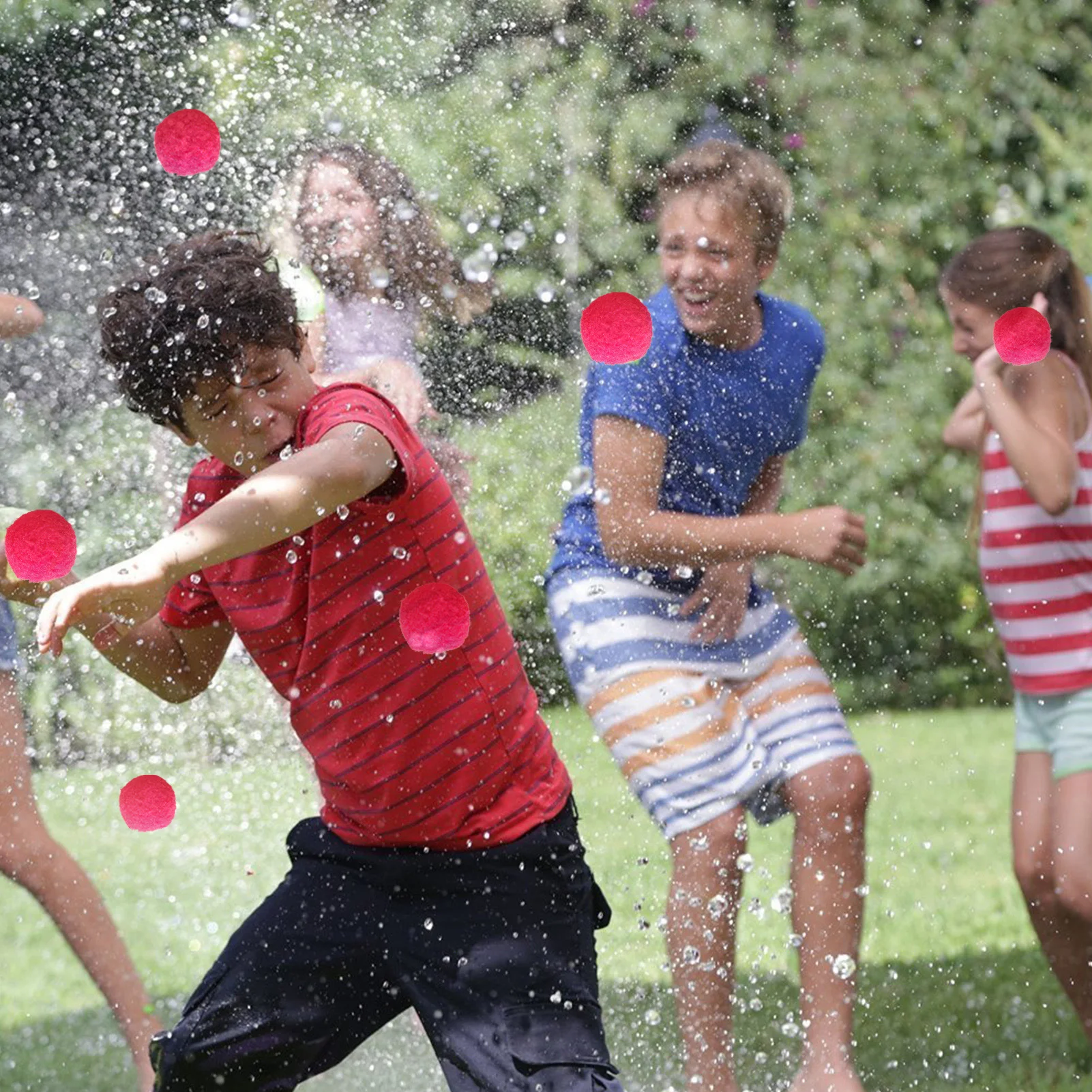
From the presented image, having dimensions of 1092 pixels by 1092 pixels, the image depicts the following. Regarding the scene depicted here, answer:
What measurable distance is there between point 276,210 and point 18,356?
670mm

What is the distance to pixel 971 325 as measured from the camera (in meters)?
3.59

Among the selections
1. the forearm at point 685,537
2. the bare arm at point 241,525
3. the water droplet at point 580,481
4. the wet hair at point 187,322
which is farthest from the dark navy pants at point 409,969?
A: the water droplet at point 580,481

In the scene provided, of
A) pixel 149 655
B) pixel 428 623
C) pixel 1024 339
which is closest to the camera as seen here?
pixel 428 623

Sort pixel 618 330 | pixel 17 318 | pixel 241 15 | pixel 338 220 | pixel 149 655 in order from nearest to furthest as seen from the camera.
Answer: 1. pixel 149 655
2. pixel 618 330
3. pixel 17 318
4. pixel 338 220
5. pixel 241 15

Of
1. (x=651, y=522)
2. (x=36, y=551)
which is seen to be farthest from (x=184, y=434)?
(x=651, y=522)

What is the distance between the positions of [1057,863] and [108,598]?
1736 mm

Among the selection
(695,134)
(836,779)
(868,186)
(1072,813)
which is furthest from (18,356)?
(868,186)

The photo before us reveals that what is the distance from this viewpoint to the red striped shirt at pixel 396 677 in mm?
2127

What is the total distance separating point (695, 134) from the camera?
159 inches

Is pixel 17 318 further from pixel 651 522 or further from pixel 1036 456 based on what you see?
pixel 1036 456

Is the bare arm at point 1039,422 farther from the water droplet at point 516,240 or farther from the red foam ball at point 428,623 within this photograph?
the red foam ball at point 428,623

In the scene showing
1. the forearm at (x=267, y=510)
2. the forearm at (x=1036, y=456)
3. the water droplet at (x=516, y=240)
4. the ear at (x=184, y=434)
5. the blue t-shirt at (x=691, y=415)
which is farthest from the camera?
the water droplet at (x=516, y=240)

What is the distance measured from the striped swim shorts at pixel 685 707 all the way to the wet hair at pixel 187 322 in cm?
81

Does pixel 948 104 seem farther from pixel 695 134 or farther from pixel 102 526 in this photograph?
pixel 102 526
